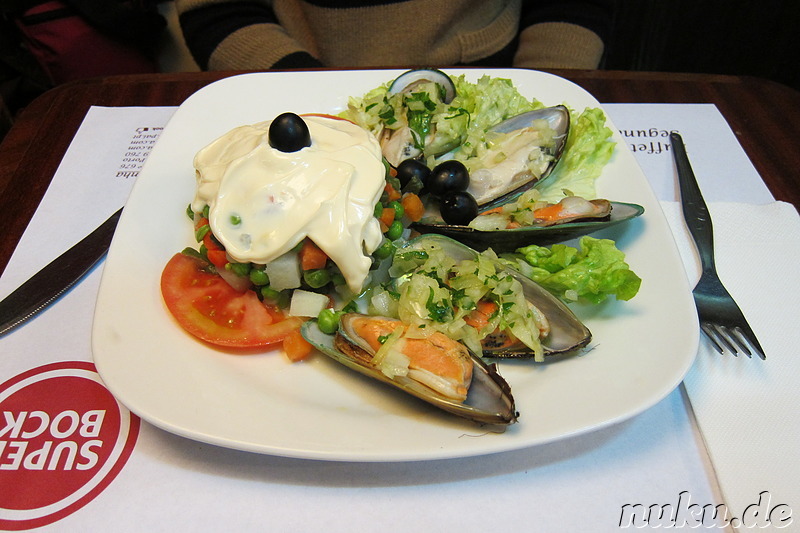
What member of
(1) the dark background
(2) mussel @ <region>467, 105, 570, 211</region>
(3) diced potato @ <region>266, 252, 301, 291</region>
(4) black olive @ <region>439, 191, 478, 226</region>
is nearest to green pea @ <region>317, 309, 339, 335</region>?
(3) diced potato @ <region>266, 252, 301, 291</region>

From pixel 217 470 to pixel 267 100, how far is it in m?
1.90

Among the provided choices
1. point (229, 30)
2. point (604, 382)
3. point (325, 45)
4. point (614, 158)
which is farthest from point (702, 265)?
point (229, 30)

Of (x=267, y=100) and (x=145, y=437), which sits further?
(x=267, y=100)

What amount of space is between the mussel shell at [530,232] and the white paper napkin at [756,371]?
0.44m

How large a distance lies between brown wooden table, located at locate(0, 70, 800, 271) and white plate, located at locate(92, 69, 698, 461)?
0.91m

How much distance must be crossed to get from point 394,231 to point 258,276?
566mm

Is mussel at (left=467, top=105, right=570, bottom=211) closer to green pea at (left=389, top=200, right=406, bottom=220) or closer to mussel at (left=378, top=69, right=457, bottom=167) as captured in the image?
mussel at (left=378, top=69, right=457, bottom=167)

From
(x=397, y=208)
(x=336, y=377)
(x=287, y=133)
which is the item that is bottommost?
(x=336, y=377)

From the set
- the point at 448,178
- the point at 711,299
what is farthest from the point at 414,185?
the point at 711,299

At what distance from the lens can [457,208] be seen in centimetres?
222

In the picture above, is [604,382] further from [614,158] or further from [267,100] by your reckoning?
[267,100]

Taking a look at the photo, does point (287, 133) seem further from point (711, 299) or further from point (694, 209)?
point (694, 209)

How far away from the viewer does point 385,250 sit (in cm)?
208

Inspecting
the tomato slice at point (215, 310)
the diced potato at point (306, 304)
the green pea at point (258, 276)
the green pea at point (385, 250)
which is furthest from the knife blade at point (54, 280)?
the green pea at point (385, 250)
